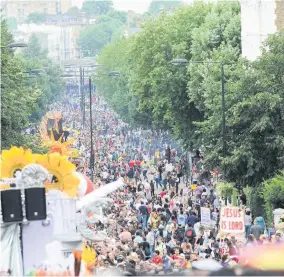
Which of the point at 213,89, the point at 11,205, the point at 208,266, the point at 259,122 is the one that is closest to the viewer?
the point at 208,266

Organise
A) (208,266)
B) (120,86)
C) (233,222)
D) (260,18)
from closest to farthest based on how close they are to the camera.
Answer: (208,266), (233,222), (260,18), (120,86)

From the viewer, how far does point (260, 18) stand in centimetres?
6166

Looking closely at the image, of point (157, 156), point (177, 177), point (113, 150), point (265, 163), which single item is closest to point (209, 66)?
point (177, 177)

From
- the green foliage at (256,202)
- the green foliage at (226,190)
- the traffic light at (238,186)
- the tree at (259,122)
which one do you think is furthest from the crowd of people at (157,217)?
the tree at (259,122)

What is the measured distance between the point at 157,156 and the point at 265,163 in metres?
38.4

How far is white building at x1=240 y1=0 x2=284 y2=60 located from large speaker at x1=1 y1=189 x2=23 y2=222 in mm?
41067

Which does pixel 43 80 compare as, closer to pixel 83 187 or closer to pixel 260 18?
pixel 260 18

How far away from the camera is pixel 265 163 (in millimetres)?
46406

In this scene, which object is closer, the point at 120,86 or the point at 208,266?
the point at 208,266

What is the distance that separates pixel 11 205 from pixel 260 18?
42.3 metres

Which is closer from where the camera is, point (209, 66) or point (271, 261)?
point (271, 261)

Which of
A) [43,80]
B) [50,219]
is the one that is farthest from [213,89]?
[43,80]

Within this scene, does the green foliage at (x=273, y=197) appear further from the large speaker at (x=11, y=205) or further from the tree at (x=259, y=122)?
the large speaker at (x=11, y=205)

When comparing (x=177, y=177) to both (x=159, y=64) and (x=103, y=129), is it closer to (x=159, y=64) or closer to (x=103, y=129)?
(x=159, y=64)
